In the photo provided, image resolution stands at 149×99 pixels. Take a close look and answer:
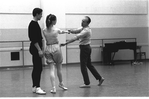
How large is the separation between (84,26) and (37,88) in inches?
81.2

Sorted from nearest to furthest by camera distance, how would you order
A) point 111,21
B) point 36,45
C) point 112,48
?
1. point 36,45
2. point 112,48
3. point 111,21

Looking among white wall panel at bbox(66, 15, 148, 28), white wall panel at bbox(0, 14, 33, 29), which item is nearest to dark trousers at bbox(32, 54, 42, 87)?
white wall panel at bbox(0, 14, 33, 29)

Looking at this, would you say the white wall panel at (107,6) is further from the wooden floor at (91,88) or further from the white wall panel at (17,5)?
the wooden floor at (91,88)

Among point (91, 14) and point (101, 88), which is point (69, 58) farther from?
point (101, 88)

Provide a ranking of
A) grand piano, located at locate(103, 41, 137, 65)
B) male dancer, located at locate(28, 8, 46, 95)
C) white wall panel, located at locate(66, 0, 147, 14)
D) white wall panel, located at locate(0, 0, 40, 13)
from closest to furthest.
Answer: male dancer, located at locate(28, 8, 46, 95), white wall panel, located at locate(0, 0, 40, 13), grand piano, located at locate(103, 41, 137, 65), white wall panel, located at locate(66, 0, 147, 14)

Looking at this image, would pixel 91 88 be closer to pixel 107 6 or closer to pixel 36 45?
pixel 36 45

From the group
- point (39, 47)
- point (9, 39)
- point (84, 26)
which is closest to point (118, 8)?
point (9, 39)

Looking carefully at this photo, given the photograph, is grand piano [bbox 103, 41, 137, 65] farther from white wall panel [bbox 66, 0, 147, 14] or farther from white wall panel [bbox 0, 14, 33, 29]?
white wall panel [bbox 0, 14, 33, 29]

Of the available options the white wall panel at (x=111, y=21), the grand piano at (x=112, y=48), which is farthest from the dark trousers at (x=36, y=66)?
the white wall panel at (x=111, y=21)

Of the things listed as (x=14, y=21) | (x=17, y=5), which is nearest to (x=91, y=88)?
(x=14, y=21)

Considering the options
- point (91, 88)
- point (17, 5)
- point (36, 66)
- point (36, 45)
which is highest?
point (17, 5)

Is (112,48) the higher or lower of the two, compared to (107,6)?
lower

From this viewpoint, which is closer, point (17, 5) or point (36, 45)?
point (36, 45)

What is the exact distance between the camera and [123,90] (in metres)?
7.51
